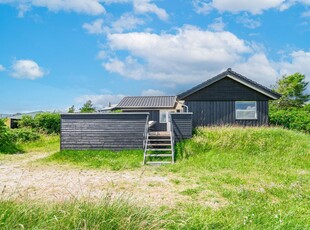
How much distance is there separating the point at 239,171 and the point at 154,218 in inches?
278

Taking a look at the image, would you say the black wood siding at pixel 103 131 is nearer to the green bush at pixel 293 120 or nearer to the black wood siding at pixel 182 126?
the black wood siding at pixel 182 126

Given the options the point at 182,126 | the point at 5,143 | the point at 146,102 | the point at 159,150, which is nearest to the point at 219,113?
the point at 182,126

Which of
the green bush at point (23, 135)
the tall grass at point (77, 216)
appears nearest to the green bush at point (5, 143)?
the green bush at point (23, 135)

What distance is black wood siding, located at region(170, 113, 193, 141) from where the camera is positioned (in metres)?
14.6

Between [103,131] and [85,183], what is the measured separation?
227 inches

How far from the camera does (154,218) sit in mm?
3631

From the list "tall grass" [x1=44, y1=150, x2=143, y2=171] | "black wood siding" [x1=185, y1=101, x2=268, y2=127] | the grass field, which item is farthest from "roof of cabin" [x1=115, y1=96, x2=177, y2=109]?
"tall grass" [x1=44, y1=150, x2=143, y2=171]

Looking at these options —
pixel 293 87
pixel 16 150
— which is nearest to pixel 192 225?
pixel 16 150

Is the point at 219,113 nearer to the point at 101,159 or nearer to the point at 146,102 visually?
the point at 101,159

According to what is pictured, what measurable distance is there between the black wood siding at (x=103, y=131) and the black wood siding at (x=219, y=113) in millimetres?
6076

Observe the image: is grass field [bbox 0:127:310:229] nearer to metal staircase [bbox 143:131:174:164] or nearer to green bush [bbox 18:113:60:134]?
metal staircase [bbox 143:131:174:164]

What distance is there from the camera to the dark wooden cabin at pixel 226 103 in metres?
19.2

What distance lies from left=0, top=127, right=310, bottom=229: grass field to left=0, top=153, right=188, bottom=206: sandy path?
1.59 ft

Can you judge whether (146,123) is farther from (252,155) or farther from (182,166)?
(252,155)
